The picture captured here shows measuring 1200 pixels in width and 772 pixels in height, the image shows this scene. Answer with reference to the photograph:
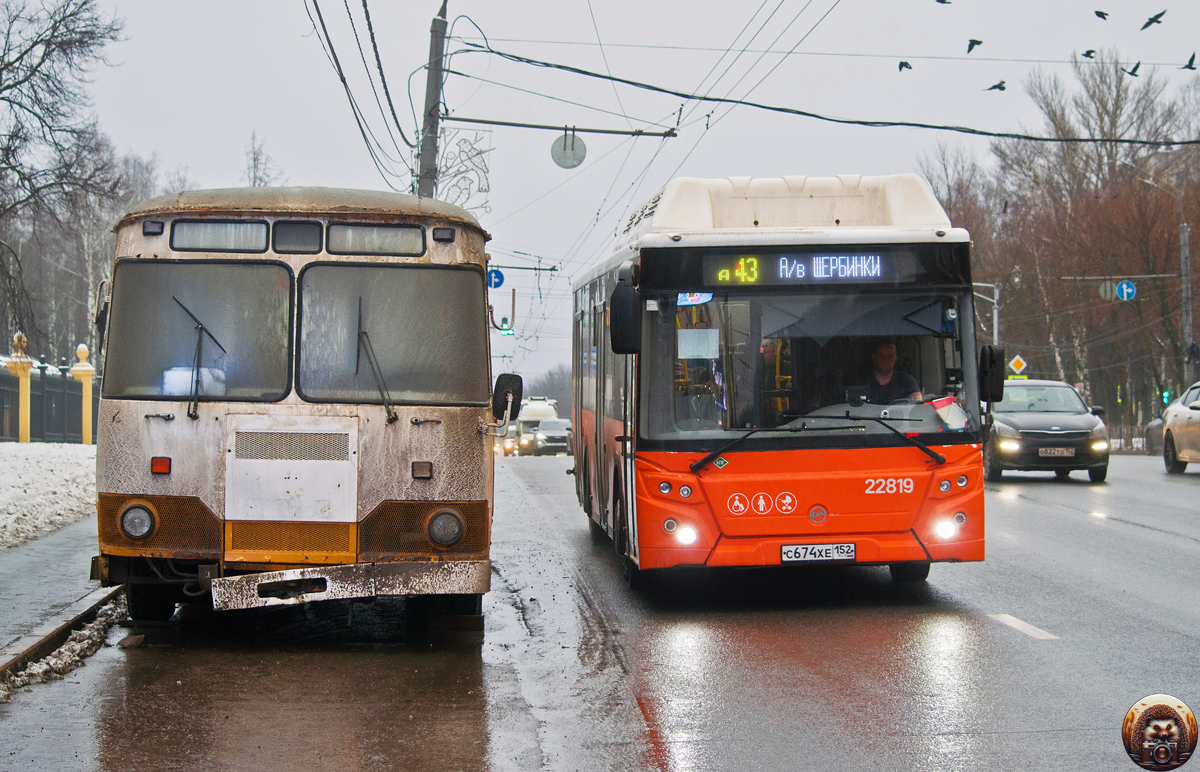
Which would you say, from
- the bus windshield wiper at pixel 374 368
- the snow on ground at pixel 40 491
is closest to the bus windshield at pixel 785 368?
the bus windshield wiper at pixel 374 368

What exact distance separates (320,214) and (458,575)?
2.25 meters

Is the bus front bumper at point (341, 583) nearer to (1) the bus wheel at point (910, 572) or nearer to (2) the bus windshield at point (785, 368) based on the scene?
(2) the bus windshield at point (785, 368)

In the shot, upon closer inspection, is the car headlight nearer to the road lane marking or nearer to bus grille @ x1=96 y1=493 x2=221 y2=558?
the road lane marking

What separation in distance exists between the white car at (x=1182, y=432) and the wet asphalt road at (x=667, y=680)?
1196 cm

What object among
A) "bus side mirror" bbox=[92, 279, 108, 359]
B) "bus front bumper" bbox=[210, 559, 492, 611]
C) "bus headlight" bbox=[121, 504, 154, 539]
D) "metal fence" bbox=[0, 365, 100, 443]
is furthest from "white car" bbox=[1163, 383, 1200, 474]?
"metal fence" bbox=[0, 365, 100, 443]

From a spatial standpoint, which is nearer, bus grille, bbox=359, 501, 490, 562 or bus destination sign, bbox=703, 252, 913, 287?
bus grille, bbox=359, 501, 490, 562

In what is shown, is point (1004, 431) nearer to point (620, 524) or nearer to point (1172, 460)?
point (1172, 460)

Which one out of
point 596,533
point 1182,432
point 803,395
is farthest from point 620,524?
point 1182,432

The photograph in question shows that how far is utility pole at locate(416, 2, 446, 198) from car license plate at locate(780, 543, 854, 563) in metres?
12.6

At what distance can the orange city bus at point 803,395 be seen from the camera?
8.97 meters

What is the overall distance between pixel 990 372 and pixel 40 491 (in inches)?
506

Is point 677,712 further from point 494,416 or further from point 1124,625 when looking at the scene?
point 1124,625

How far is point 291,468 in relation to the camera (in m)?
7.52

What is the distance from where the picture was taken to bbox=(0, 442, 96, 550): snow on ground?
543 inches
